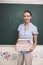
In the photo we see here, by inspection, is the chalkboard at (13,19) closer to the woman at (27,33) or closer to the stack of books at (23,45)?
the woman at (27,33)

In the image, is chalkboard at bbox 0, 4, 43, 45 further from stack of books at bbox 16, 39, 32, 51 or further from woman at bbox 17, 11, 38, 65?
stack of books at bbox 16, 39, 32, 51

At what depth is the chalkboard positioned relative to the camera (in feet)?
10.1

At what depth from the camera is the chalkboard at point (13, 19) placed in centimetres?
307

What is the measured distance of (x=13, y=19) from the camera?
10.1ft

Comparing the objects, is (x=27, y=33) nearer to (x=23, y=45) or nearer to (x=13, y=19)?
(x=23, y=45)

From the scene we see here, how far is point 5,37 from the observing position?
10.2 ft

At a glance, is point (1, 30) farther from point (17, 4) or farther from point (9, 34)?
point (17, 4)

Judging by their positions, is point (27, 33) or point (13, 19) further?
point (13, 19)

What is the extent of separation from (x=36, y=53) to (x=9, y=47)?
0.58 meters

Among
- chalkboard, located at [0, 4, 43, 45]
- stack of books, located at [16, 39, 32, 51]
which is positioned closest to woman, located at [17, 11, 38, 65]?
stack of books, located at [16, 39, 32, 51]

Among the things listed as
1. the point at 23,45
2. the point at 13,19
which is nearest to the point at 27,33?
the point at 23,45

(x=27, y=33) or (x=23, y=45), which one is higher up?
(x=27, y=33)

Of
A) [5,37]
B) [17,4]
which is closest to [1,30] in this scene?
[5,37]

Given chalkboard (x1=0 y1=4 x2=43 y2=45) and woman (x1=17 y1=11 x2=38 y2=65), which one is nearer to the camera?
woman (x1=17 y1=11 x2=38 y2=65)
